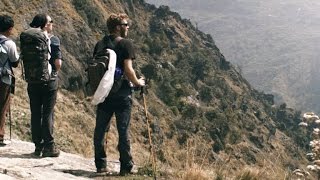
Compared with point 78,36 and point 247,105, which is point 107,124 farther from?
point 247,105

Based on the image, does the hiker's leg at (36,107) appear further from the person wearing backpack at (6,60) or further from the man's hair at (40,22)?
the man's hair at (40,22)

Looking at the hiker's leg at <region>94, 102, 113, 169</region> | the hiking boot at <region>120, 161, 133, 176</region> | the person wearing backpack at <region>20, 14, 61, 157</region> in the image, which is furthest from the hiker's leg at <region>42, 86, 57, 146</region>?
the hiking boot at <region>120, 161, 133, 176</region>

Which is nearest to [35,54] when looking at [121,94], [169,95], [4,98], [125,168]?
[4,98]

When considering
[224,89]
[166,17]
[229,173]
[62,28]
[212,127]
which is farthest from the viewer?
[166,17]

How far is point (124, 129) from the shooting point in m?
6.41

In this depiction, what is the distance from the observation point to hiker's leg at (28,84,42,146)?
22.9 feet

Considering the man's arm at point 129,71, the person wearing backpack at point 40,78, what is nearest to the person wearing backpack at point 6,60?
the person wearing backpack at point 40,78

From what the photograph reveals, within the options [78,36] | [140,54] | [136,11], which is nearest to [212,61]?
[136,11]

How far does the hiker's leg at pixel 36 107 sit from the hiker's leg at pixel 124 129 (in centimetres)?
132

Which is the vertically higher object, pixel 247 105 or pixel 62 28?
pixel 62 28

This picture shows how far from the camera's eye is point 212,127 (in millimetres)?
70188

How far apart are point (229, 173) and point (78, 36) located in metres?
47.1

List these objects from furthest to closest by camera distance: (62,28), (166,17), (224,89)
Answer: (166,17) → (224,89) → (62,28)

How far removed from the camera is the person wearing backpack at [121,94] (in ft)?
20.7
